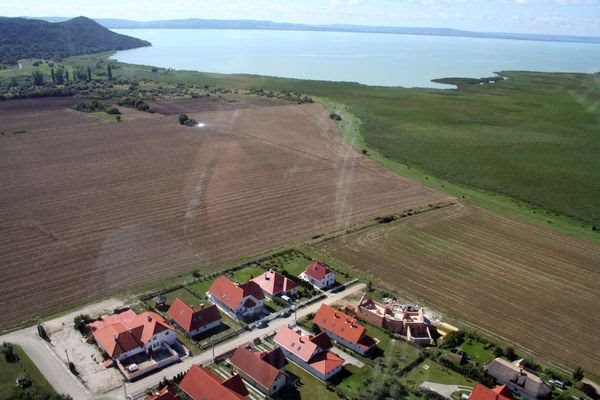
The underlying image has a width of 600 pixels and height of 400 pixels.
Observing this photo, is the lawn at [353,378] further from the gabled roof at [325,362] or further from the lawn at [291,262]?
the lawn at [291,262]

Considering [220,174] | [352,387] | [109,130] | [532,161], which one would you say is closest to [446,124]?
[532,161]

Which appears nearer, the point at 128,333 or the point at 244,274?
the point at 128,333

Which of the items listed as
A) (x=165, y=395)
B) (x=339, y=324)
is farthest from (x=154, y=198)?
(x=165, y=395)

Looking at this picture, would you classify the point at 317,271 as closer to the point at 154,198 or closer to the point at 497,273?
the point at 497,273

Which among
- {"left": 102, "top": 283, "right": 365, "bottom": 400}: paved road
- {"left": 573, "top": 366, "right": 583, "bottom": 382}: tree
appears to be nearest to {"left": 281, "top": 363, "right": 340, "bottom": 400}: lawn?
{"left": 102, "top": 283, "right": 365, "bottom": 400}: paved road

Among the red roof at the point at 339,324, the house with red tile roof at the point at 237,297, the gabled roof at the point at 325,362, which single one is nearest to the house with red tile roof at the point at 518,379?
the red roof at the point at 339,324

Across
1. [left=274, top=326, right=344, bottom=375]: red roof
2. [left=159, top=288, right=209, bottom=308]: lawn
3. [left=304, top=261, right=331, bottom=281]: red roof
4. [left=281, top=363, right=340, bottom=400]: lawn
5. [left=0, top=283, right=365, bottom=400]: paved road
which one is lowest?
[left=0, top=283, right=365, bottom=400]: paved road

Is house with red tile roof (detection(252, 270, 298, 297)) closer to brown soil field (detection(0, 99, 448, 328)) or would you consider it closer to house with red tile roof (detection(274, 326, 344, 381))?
house with red tile roof (detection(274, 326, 344, 381))
